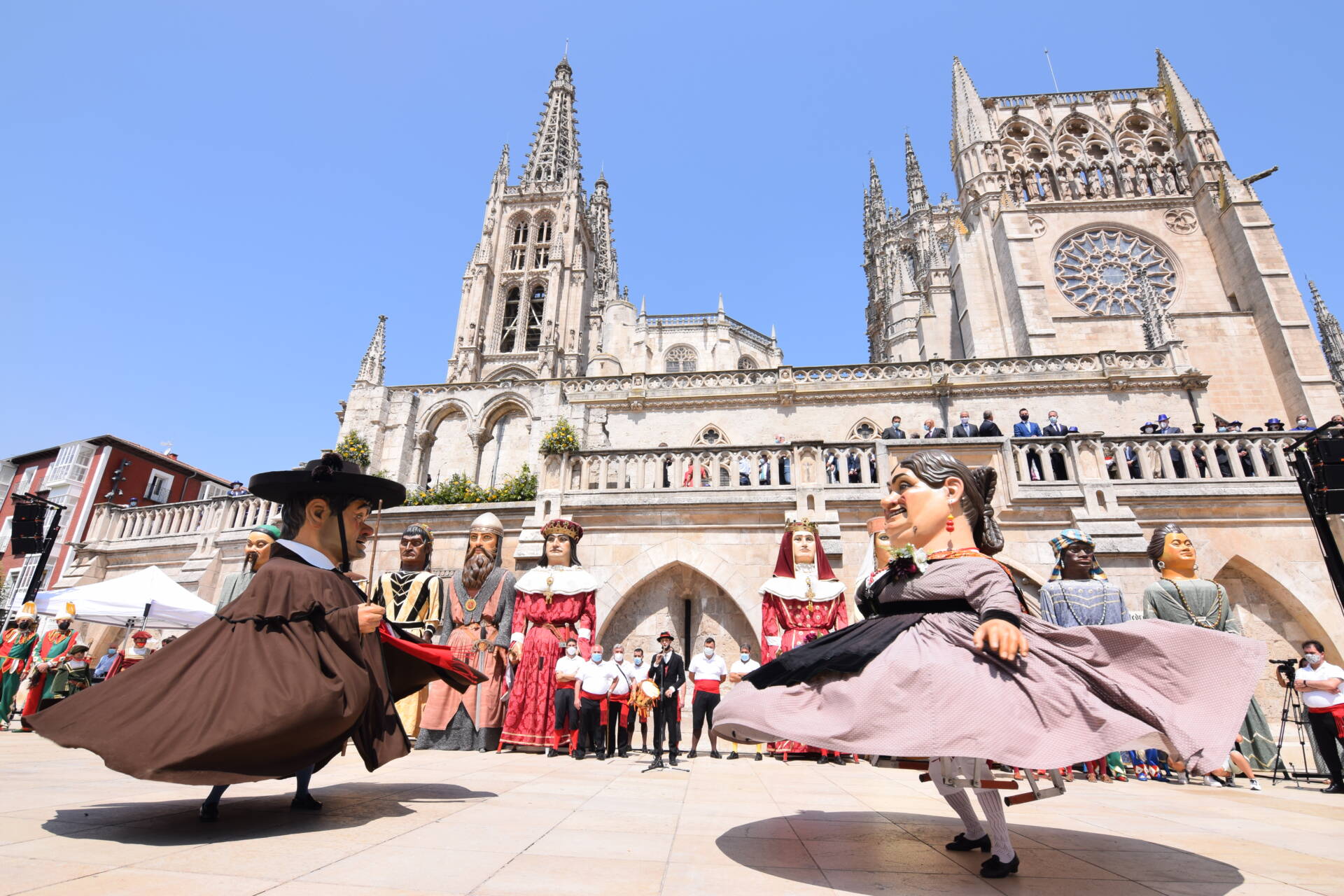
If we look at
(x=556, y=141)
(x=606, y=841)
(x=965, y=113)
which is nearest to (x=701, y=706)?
(x=606, y=841)

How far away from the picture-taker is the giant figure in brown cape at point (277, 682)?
8.70ft

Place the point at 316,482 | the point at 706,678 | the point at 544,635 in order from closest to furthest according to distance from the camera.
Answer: the point at 316,482
the point at 544,635
the point at 706,678

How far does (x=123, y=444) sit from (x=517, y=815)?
2925cm

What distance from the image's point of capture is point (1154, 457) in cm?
1051

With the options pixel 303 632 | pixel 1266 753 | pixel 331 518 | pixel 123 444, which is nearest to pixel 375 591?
pixel 331 518

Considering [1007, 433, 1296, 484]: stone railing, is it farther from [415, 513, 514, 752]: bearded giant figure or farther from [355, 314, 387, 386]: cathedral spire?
[355, 314, 387, 386]: cathedral spire

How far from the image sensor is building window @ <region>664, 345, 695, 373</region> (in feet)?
152

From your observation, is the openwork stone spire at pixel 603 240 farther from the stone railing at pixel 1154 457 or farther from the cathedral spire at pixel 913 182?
the stone railing at pixel 1154 457

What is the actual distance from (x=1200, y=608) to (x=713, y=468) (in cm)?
683

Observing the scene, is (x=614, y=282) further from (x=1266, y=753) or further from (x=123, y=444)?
(x=1266, y=753)

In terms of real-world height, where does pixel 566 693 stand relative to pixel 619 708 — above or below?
above

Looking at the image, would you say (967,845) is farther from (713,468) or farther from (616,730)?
(713,468)

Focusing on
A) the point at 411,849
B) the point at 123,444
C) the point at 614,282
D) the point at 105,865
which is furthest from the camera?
the point at 614,282

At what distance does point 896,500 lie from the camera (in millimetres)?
3365
